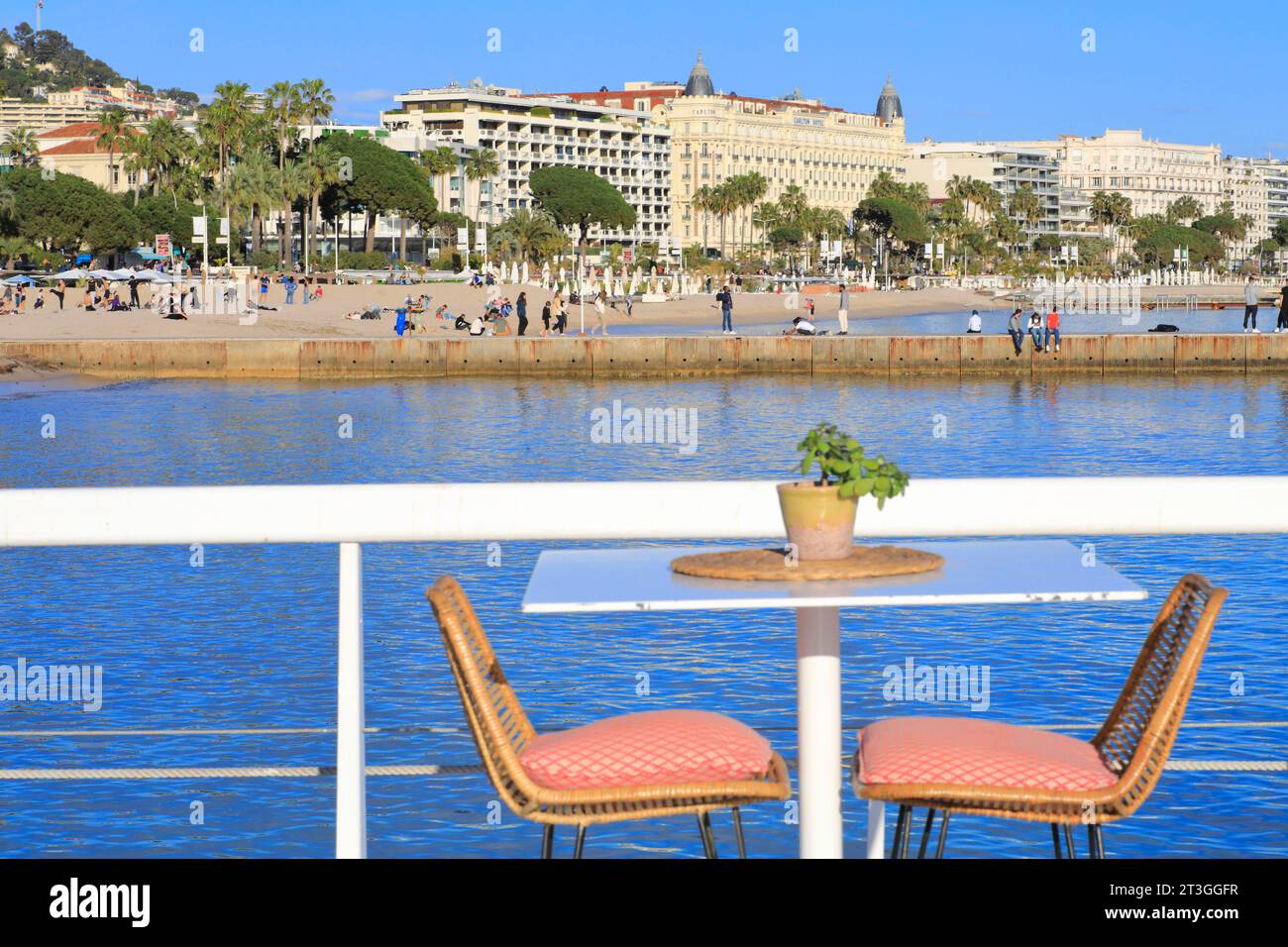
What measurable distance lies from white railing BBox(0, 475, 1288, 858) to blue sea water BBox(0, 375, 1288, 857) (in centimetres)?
13

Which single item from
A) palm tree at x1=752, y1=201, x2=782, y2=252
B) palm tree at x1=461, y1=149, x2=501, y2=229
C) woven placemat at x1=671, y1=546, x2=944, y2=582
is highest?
palm tree at x1=461, y1=149, x2=501, y2=229

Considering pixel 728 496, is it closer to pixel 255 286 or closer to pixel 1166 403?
pixel 1166 403

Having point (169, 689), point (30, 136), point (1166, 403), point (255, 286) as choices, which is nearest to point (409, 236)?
point (30, 136)

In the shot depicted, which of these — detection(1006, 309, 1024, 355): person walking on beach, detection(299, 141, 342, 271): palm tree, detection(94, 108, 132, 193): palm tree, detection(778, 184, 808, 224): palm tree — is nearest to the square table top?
detection(1006, 309, 1024, 355): person walking on beach

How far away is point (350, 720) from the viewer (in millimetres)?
3781

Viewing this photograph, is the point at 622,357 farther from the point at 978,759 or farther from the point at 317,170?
the point at 317,170

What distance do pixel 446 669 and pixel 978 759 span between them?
38.7 feet

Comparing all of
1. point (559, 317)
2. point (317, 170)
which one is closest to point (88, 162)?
point (317, 170)

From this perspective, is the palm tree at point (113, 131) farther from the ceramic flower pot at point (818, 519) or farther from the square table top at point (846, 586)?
the ceramic flower pot at point (818, 519)

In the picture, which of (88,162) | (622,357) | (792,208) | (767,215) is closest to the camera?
(622,357)

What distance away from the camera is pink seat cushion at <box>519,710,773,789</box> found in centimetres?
388

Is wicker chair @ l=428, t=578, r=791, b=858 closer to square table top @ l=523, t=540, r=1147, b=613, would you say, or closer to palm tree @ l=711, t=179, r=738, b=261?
square table top @ l=523, t=540, r=1147, b=613

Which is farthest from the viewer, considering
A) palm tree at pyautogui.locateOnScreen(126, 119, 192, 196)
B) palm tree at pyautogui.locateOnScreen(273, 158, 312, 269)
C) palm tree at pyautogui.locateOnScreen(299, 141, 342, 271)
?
palm tree at pyautogui.locateOnScreen(126, 119, 192, 196)

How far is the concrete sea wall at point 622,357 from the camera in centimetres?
5494
